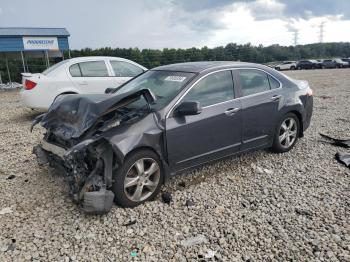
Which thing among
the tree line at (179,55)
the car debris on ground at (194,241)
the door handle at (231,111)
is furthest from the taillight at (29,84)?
the tree line at (179,55)

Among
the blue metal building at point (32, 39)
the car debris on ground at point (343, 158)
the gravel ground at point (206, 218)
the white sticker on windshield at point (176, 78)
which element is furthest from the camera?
the blue metal building at point (32, 39)

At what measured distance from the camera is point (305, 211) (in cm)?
386

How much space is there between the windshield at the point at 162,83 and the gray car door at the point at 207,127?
7.2 inches

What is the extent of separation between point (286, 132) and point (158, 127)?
2.68 m

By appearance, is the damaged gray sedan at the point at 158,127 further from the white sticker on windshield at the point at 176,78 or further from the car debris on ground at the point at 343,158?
the car debris on ground at the point at 343,158

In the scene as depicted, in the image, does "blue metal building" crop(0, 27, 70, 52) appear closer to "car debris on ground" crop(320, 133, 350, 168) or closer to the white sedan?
the white sedan

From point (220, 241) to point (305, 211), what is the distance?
119 cm

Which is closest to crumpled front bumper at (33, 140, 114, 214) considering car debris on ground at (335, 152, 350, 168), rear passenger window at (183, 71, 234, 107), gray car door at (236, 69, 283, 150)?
rear passenger window at (183, 71, 234, 107)

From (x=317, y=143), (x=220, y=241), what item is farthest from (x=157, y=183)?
(x=317, y=143)

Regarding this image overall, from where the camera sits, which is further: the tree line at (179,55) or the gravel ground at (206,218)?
the tree line at (179,55)

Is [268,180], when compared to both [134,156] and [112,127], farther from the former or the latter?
[112,127]

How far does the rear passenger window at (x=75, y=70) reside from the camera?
862 cm

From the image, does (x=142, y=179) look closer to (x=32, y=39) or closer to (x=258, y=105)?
(x=258, y=105)

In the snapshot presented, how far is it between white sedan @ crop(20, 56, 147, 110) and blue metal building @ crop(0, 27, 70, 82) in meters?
13.6
